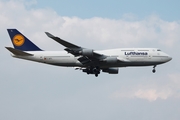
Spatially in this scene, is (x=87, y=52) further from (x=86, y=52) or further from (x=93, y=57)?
(x=93, y=57)

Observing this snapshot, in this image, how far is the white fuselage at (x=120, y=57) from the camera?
65562 mm

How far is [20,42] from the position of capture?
234 feet

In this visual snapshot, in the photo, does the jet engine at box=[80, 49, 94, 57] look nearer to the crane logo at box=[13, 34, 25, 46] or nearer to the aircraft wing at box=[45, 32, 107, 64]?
the aircraft wing at box=[45, 32, 107, 64]

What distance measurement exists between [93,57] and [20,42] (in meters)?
13.0

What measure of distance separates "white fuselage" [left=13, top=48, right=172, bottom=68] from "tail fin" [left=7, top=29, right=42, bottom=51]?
4.76ft

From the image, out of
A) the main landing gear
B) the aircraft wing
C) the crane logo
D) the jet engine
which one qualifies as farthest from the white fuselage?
the crane logo

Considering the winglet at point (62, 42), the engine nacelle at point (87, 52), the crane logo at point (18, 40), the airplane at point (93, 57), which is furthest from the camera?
the crane logo at point (18, 40)

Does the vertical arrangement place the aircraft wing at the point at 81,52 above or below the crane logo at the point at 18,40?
below

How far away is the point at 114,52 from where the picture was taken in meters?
66.8

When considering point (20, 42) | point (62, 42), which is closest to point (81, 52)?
point (62, 42)

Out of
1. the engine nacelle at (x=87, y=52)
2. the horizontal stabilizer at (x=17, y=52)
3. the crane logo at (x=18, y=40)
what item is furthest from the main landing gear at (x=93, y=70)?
the crane logo at (x=18, y=40)

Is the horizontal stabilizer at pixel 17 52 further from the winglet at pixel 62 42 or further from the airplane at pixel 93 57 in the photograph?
the winglet at pixel 62 42

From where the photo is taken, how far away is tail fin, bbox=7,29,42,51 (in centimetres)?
7025

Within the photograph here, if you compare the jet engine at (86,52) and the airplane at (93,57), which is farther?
the airplane at (93,57)
